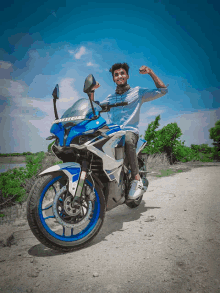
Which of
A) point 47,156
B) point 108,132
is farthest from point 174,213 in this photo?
point 47,156

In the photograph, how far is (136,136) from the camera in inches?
107

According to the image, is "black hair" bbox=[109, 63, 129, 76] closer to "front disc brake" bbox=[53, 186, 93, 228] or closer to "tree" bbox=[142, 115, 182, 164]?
"front disc brake" bbox=[53, 186, 93, 228]

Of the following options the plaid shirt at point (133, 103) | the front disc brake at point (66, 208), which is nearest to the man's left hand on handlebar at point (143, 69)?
the plaid shirt at point (133, 103)

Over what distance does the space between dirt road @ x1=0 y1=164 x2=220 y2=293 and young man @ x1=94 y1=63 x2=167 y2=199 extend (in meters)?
0.75

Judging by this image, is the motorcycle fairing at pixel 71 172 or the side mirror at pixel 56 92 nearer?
the motorcycle fairing at pixel 71 172

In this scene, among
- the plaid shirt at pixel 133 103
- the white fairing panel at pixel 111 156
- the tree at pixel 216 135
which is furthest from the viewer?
the tree at pixel 216 135

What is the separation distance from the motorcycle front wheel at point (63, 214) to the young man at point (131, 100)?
2.69 ft

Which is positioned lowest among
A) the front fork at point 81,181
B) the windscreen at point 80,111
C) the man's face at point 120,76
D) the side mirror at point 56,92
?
the front fork at point 81,181

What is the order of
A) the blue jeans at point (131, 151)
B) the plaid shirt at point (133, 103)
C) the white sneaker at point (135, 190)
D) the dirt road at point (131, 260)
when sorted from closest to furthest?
the dirt road at point (131, 260) → the white sneaker at point (135, 190) → the blue jeans at point (131, 151) → the plaid shirt at point (133, 103)

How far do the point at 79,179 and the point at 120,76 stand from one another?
6.81 feet

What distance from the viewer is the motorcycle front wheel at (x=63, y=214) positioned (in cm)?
162

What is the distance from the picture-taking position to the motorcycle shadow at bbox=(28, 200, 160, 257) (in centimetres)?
175

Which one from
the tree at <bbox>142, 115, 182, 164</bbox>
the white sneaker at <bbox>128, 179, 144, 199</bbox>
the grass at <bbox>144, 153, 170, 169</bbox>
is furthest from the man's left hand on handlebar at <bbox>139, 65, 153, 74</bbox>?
the tree at <bbox>142, 115, 182, 164</bbox>

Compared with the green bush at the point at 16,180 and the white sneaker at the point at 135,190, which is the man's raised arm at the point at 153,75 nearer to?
the white sneaker at the point at 135,190
